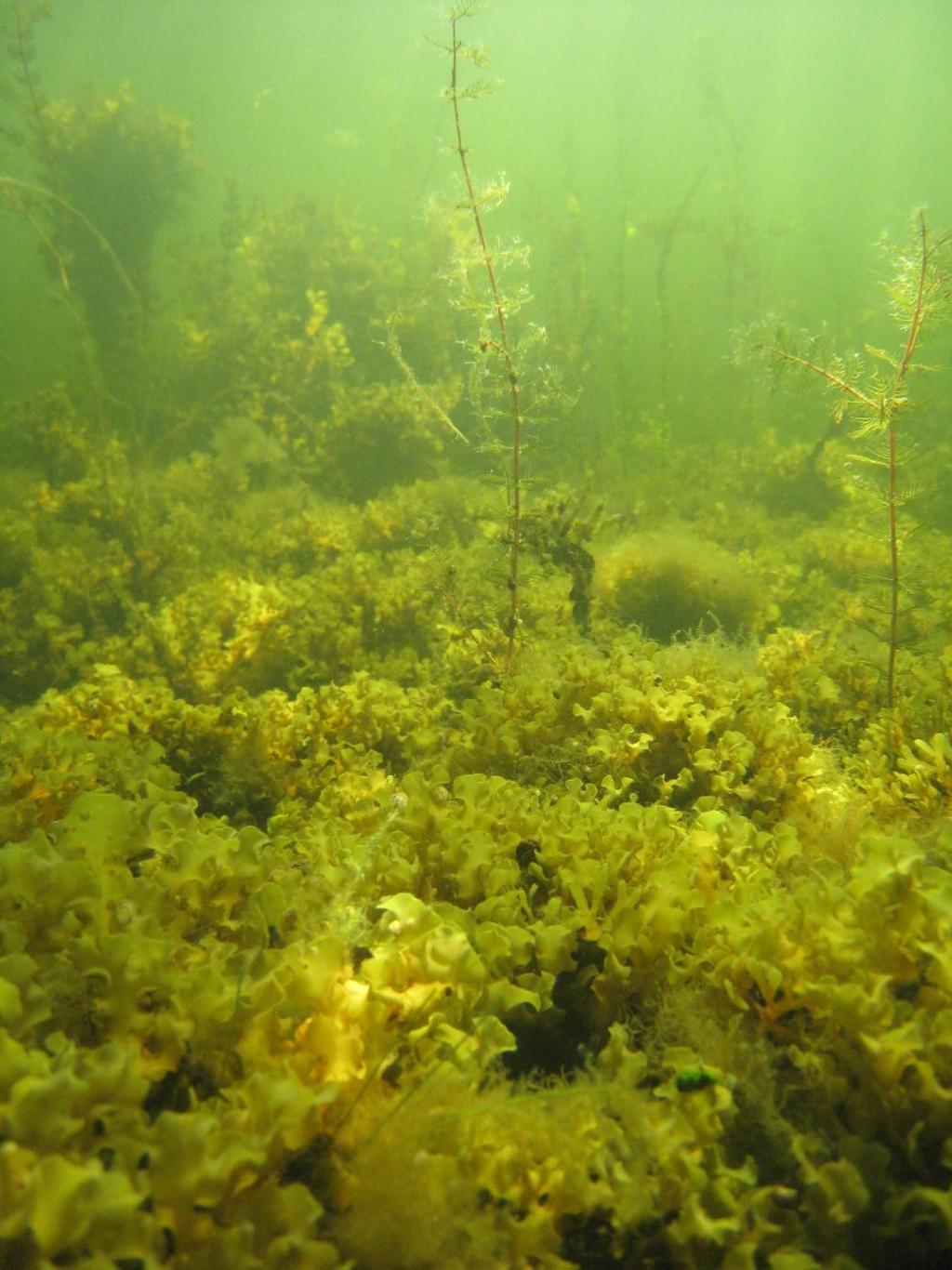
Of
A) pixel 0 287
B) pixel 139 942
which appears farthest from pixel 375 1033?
pixel 0 287

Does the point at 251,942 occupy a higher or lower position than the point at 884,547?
higher

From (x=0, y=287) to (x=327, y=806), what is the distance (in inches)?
1070

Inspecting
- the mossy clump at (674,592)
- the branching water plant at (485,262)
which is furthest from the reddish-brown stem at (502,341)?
the mossy clump at (674,592)

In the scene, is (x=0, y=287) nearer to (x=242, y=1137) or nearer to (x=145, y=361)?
(x=145, y=361)

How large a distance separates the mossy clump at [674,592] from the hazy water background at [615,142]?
218 centimetres

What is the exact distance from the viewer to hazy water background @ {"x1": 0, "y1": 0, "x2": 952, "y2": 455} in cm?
1240

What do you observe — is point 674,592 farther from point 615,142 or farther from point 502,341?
point 615,142

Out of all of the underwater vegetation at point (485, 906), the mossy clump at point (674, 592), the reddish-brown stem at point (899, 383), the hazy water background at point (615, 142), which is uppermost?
the hazy water background at point (615, 142)

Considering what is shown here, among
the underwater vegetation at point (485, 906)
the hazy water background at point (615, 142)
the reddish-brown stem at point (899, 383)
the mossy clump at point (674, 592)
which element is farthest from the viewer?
the hazy water background at point (615, 142)

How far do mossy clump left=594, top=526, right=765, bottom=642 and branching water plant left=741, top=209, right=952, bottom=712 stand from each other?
216 cm

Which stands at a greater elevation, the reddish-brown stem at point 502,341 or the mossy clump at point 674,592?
the reddish-brown stem at point 502,341

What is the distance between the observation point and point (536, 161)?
28.2m

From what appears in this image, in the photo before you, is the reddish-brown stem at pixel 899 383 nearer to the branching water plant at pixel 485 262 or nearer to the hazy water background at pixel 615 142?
the hazy water background at pixel 615 142

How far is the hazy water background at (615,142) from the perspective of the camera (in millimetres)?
12398
